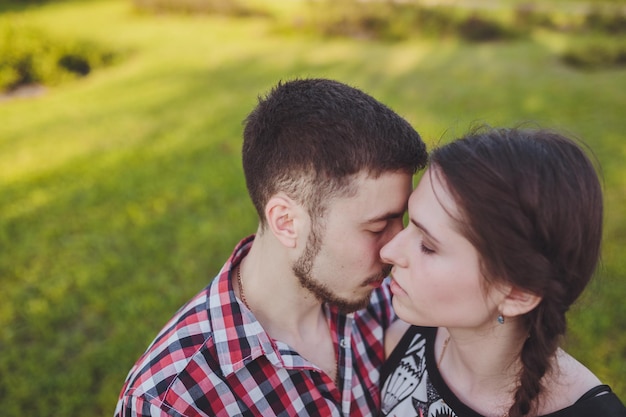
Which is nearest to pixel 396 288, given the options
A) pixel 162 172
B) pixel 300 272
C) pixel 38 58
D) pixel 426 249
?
pixel 426 249

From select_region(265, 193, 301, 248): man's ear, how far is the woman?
399mm

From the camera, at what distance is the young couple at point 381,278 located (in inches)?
60.2

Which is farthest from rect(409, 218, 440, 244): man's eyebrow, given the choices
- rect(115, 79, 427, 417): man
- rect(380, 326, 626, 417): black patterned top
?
rect(380, 326, 626, 417): black patterned top

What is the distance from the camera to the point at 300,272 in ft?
6.66

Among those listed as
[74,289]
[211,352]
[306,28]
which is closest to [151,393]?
[211,352]

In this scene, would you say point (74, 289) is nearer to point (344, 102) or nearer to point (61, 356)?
point (61, 356)

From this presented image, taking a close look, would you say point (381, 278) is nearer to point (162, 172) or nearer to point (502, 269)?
point (502, 269)

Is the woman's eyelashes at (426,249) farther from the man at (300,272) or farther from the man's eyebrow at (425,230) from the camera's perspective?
the man at (300,272)

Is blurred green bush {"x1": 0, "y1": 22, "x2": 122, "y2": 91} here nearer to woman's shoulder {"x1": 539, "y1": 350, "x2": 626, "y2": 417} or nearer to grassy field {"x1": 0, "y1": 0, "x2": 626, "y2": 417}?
grassy field {"x1": 0, "y1": 0, "x2": 626, "y2": 417}

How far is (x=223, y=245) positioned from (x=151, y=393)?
10.6 feet

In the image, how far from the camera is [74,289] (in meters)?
4.26

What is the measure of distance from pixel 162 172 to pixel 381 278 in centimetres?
474

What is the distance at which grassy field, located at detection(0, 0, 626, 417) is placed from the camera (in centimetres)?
361

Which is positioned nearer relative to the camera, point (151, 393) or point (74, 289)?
point (151, 393)
